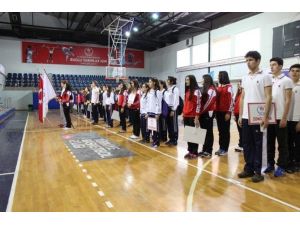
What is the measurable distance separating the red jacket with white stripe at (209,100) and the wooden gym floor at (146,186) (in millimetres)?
879

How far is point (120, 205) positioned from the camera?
2.74 meters

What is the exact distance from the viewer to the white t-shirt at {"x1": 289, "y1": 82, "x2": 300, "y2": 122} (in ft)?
12.3

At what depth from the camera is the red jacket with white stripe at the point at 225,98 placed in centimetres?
488

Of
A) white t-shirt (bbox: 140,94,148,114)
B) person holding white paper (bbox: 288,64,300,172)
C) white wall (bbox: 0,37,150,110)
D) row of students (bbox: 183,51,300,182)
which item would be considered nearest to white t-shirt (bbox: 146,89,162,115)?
white t-shirt (bbox: 140,94,148,114)

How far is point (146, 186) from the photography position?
3.34m

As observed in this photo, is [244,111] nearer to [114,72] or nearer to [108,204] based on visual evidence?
[108,204]

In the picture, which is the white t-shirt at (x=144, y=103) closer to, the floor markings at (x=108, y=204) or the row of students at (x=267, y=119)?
the row of students at (x=267, y=119)

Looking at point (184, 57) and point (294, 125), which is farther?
point (184, 57)

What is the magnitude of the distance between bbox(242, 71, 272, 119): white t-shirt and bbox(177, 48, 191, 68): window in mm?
14217

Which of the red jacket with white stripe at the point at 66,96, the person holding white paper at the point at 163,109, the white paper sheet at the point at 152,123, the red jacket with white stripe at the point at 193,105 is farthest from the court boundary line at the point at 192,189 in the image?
the red jacket with white stripe at the point at 66,96

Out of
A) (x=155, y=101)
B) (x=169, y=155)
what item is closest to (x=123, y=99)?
(x=155, y=101)

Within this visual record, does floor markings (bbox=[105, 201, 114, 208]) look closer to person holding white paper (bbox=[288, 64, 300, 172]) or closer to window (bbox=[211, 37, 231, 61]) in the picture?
person holding white paper (bbox=[288, 64, 300, 172])

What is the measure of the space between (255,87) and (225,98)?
147 cm

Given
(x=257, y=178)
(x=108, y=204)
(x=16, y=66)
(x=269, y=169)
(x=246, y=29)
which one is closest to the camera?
(x=108, y=204)
